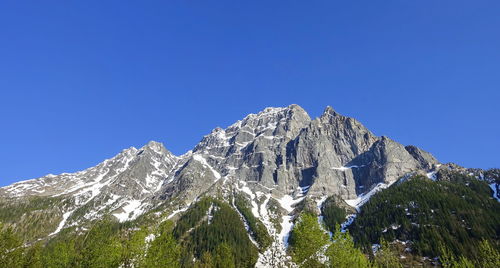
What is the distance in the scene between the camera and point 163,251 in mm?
39594

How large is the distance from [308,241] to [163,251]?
68.0 feet

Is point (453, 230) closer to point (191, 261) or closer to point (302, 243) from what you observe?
point (191, 261)

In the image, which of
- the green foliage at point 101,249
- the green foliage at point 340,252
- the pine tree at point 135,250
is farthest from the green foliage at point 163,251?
the green foliage at point 340,252

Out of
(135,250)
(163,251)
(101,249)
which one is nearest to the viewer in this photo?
(163,251)

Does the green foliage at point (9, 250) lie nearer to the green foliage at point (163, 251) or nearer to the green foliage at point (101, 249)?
the green foliage at point (101, 249)

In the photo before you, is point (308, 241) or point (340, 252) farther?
point (308, 241)

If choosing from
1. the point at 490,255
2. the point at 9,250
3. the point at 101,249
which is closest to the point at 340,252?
the point at 101,249

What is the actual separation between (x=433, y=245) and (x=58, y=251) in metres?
177

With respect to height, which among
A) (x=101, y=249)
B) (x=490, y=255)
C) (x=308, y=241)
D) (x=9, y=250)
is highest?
(x=490, y=255)

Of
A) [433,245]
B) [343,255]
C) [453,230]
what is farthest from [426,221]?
[343,255]

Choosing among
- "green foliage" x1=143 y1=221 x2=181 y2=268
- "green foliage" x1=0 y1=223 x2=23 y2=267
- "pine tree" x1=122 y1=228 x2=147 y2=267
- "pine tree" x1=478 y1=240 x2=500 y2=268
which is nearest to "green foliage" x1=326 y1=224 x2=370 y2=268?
"green foliage" x1=143 y1=221 x2=181 y2=268

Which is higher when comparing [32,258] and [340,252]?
[340,252]

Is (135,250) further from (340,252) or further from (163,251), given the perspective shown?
(340,252)

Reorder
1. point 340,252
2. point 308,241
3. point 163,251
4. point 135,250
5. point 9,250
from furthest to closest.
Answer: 1. point 9,250
2. point 308,241
3. point 340,252
4. point 135,250
5. point 163,251
